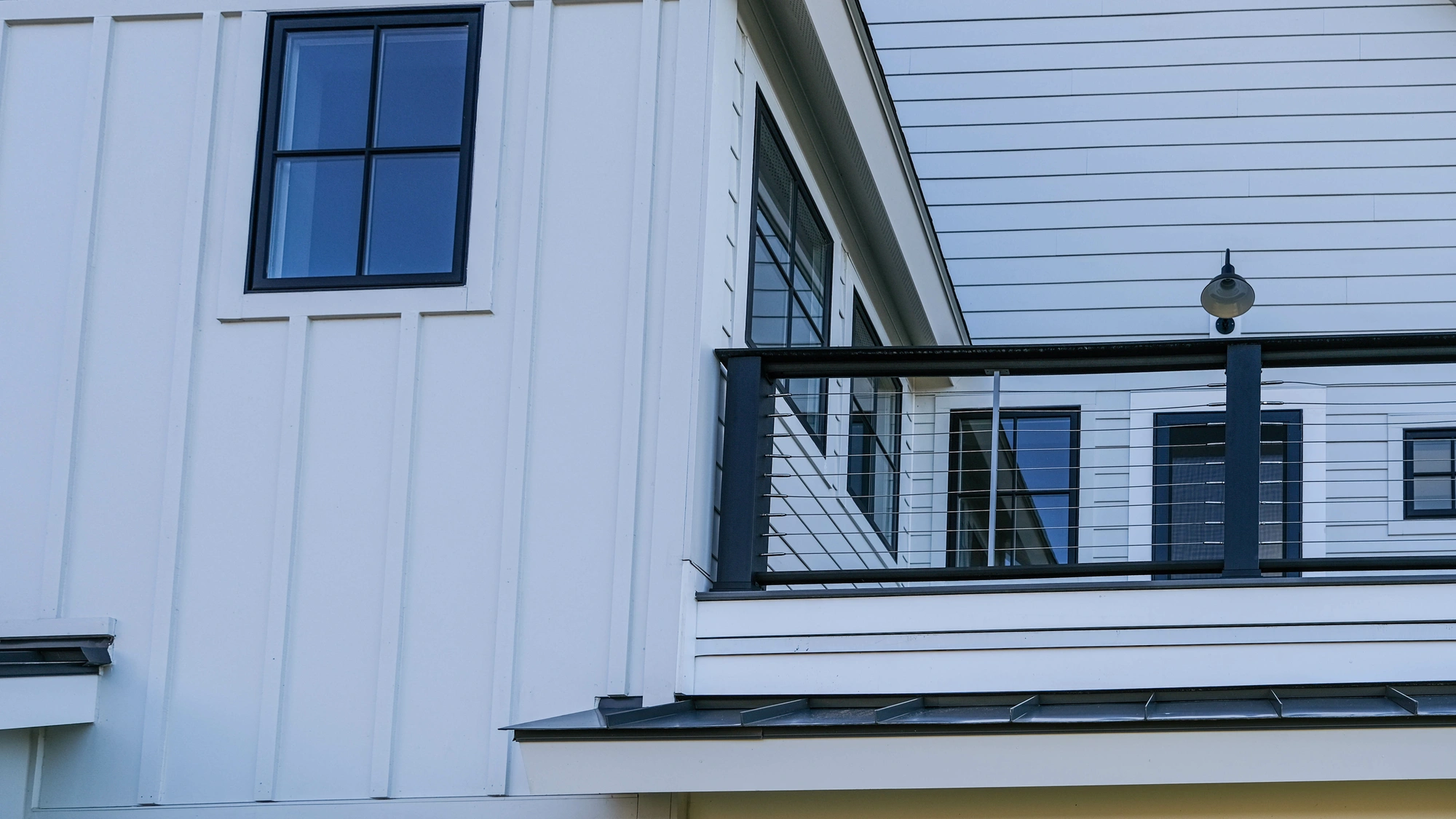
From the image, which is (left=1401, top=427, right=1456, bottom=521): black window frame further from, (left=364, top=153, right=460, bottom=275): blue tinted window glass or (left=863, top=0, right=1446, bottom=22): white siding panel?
(left=364, top=153, right=460, bottom=275): blue tinted window glass

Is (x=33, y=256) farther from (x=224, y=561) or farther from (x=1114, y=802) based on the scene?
(x=1114, y=802)

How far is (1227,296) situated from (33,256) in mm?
6011

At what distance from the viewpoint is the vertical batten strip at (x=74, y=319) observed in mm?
5426

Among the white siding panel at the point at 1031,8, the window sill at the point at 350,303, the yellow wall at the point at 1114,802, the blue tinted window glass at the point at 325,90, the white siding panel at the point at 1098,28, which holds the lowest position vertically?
the yellow wall at the point at 1114,802

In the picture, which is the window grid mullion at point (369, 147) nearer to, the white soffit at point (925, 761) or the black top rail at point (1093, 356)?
the black top rail at point (1093, 356)

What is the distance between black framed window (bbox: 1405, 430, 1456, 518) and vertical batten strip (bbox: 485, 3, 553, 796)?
607 centimetres

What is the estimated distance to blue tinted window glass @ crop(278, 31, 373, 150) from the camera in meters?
5.71

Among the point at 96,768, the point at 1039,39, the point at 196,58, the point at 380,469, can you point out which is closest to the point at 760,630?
the point at 380,469

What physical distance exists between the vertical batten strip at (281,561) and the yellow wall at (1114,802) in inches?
53.8

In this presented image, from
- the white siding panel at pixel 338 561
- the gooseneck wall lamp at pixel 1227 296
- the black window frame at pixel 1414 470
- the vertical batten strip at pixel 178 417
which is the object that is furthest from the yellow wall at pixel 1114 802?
the black window frame at pixel 1414 470

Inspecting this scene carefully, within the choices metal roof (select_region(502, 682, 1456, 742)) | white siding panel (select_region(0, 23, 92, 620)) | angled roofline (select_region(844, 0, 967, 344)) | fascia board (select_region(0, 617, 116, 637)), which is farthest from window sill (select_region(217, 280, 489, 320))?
angled roofline (select_region(844, 0, 967, 344))

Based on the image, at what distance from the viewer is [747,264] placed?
19.9ft

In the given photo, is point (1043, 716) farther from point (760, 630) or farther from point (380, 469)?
point (380, 469)

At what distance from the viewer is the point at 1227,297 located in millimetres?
8961
